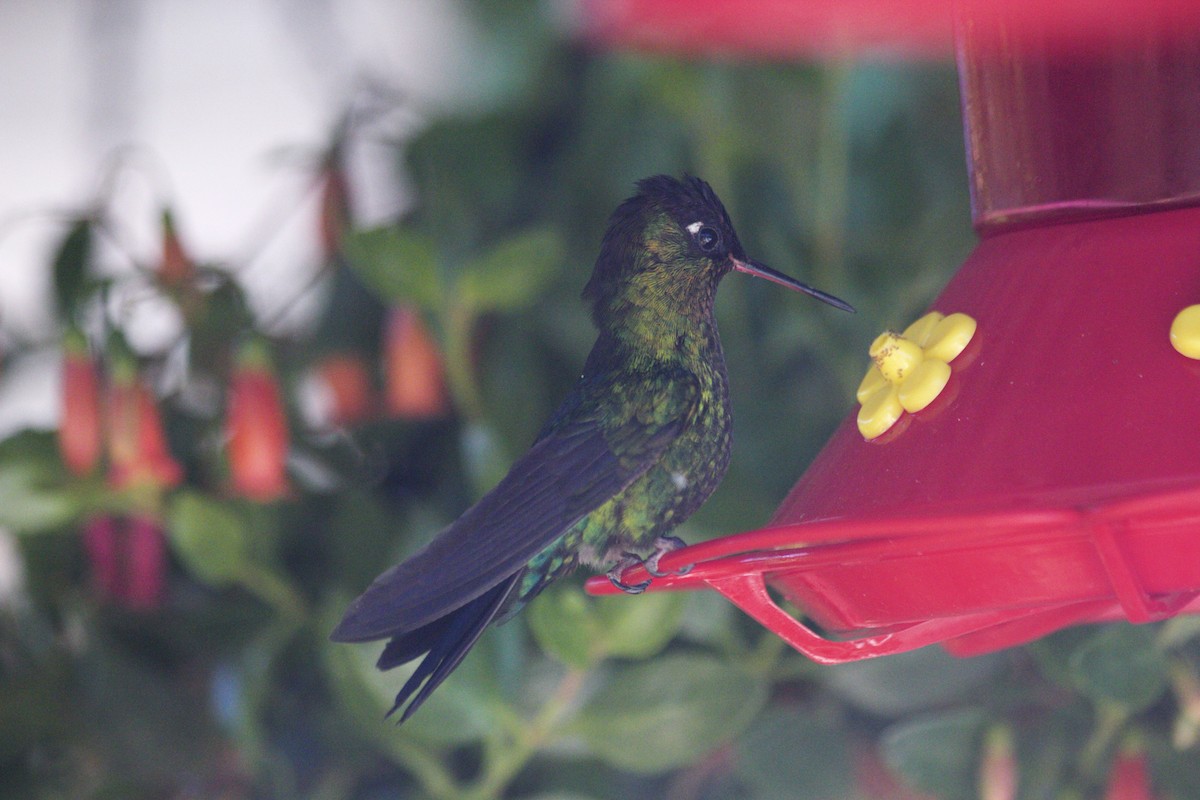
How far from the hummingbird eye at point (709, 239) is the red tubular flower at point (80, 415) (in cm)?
111

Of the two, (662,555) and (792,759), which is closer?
(662,555)

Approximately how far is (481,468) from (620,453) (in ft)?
1.91

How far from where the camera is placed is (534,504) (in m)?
0.83

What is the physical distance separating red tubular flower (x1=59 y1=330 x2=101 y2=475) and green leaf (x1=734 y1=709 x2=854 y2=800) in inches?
35.9

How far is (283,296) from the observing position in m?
2.36

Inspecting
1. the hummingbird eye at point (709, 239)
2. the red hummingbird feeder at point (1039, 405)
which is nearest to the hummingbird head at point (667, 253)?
the hummingbird eye at point (709, 239)

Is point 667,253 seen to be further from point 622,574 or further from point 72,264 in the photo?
point 72,264

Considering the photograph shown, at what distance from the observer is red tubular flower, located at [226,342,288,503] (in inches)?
65.3

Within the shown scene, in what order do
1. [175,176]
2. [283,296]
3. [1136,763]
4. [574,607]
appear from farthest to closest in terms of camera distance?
[175,176]
[283,296]
[1136,763]
[574,607]

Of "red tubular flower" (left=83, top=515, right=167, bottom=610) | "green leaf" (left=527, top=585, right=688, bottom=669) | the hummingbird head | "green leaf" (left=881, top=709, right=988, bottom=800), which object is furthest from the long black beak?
"red tubular flower" (left=83, top=515, right=167, bottom=610)

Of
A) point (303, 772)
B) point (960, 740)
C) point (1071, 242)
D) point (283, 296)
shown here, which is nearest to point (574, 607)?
point (960, 740)

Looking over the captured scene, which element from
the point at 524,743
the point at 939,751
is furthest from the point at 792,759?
the point at 524,743

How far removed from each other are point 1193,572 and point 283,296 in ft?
6.25

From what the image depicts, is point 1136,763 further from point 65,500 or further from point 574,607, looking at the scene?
point 65,500
